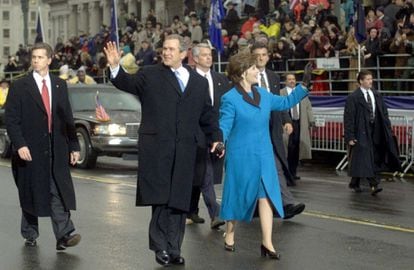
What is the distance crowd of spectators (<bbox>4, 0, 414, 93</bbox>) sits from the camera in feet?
69.4

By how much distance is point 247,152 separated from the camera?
31.1 feet

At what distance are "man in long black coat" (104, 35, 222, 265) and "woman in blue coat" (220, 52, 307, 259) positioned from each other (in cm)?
52

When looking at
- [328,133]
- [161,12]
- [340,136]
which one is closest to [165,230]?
[340,136]

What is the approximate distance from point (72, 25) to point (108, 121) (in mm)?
35411

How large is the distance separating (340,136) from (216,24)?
5.67 m

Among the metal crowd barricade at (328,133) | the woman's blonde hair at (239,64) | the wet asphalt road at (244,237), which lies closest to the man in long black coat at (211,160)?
the wet asphalt road at (244,237)

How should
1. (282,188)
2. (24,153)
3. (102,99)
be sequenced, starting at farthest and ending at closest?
(102,99) < (282,188) < (24,153)

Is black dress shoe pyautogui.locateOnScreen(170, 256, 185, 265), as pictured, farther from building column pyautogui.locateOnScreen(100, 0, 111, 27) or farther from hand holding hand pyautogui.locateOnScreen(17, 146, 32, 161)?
building column pyautogui.locateOnScreen(100, 0, 111, 27)

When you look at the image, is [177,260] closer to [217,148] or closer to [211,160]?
[217,148]

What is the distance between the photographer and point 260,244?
10.3m

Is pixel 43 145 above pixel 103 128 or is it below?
above

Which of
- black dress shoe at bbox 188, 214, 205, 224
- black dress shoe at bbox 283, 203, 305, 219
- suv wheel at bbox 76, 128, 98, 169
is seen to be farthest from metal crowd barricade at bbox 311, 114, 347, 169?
black dress shoe at bbox 188, 214, 205, 224

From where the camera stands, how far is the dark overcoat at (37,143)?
991 centimetres

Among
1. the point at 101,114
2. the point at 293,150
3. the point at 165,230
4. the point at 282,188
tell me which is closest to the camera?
the point at 165,230
